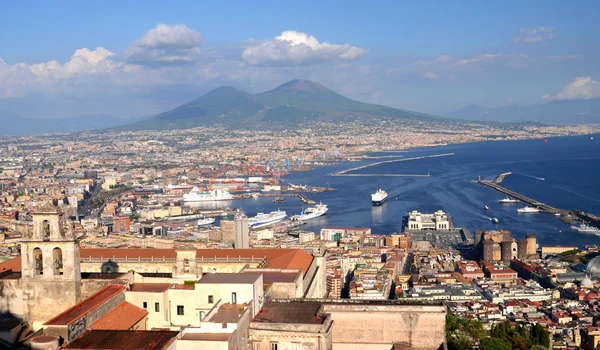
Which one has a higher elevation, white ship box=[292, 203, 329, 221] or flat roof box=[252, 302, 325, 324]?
flat roof box=[252, 302, 325, 324]

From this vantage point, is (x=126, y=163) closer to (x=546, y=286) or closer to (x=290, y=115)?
(x=546, y=286)

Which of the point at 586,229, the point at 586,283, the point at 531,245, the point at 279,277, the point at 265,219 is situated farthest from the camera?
the point at 265,219

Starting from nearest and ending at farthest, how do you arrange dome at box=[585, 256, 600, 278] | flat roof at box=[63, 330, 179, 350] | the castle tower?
flat roof at box=[63, 330, 179, 350] → dome at box=[585, 256, 600, 278] → the castle tower

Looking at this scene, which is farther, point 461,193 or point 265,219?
point 461,193

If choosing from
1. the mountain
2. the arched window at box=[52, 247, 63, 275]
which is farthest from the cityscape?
the mountain

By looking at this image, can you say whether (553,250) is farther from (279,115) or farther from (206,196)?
(279,115)

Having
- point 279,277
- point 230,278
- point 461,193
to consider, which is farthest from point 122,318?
point 461,193

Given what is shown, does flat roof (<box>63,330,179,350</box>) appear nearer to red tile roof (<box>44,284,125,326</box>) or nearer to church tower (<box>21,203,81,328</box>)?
red tile roof (<box>44,284,125,326</box>)

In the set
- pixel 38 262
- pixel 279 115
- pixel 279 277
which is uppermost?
pixel 279 115
